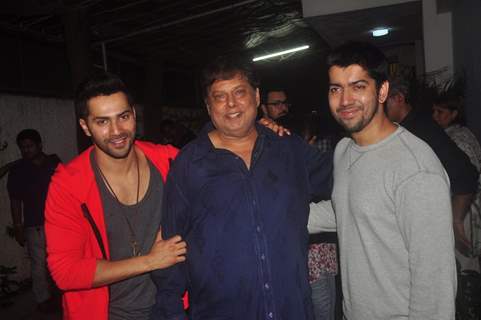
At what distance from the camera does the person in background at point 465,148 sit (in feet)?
12.7

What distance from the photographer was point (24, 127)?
6941 millimetres

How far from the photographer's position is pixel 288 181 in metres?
2.32

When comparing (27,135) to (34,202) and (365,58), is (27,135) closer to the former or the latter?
(34,202)

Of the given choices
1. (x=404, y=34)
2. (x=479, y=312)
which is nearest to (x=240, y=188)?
(x=479, y=312)

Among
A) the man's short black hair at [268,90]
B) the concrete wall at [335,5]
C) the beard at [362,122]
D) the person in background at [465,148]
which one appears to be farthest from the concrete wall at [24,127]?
the person in background at [465,148]

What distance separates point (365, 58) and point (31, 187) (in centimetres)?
507

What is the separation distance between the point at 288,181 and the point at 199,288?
792mm

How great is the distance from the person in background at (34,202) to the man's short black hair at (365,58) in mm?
4723

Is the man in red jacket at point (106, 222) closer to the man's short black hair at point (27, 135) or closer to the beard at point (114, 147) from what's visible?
the beard at point (114, 147)

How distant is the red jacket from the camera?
227 centimetres

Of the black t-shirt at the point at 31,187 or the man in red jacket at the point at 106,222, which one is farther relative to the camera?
the black t-shirt at the point at 31,187

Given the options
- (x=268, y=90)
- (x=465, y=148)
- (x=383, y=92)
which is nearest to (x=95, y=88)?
(x=383, y=92)

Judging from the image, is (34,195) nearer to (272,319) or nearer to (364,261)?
(272,319)

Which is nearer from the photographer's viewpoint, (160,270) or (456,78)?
(160,270)
